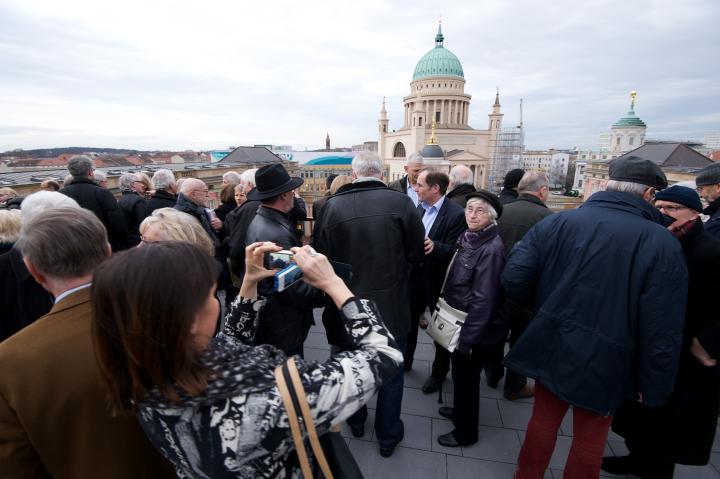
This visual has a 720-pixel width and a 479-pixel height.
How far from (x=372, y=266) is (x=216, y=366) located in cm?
160

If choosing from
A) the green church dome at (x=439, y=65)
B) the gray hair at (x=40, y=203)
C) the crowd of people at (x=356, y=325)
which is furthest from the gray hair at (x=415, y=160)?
the green church dome at (x=439, y=65)

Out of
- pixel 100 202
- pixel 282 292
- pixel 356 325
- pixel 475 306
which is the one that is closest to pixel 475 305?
pixel 475 306

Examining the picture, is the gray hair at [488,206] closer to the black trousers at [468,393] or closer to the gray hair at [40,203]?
the black trousers at [468,393]

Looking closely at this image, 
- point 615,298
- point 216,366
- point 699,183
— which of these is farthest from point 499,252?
point 216,366

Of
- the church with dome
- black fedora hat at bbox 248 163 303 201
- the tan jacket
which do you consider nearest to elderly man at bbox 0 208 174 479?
the tan jacket

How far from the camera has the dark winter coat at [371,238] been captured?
8.11 feet

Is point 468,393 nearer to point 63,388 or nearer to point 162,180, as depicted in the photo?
point 63,388

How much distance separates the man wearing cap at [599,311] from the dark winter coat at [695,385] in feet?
1.54

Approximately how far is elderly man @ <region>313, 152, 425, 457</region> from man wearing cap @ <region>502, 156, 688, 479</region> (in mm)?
748

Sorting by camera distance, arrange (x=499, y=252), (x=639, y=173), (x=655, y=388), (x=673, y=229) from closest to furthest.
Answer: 1. (x=655, y=388)
2. (x=639, y=173)
3. (x=673, y=229)
4. (x=499, y=252)

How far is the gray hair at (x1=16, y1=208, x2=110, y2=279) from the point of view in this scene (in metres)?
1.32

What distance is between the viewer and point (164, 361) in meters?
0.92

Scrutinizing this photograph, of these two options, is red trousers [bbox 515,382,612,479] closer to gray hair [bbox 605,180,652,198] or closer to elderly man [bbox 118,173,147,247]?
gray hair [bbox 605,180,652,198]

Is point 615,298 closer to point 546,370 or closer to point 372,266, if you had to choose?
point 546,370
